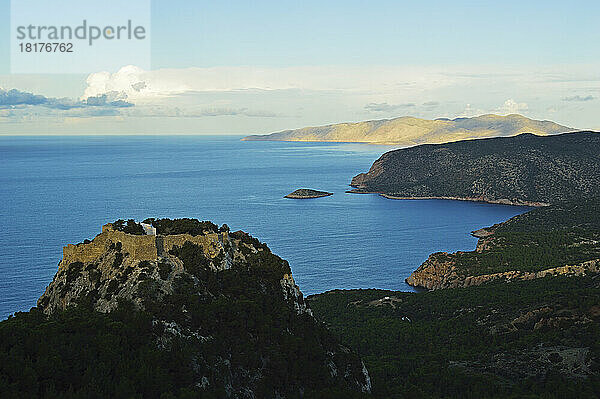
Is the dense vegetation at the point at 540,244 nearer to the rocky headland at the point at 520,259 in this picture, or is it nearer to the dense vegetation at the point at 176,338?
the rocky headland at the point at 520,259

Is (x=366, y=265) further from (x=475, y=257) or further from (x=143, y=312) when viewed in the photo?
(x=143, y=312)

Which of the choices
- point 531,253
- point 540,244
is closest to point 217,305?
point 531,253

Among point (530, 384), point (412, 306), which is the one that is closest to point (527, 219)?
point (412, 306)

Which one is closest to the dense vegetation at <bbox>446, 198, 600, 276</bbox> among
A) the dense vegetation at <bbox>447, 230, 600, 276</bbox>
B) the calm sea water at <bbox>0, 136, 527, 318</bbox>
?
the dense vegetation at <bbox>447, 230, 600, 276</bbox>

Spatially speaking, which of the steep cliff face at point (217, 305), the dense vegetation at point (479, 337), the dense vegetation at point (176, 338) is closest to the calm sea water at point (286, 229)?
the dense vegetation at point (479, 337)

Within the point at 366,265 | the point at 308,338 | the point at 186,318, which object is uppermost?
the point at 186,318

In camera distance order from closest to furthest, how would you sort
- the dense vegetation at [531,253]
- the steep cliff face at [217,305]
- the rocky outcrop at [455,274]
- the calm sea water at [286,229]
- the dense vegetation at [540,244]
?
the steep cliff face at [217,305] → the rocky outcrop at [455,274] → the dense vegetation at [531,253] → the dense vegetation at [540,244] → the calm sea water at [286,229]
